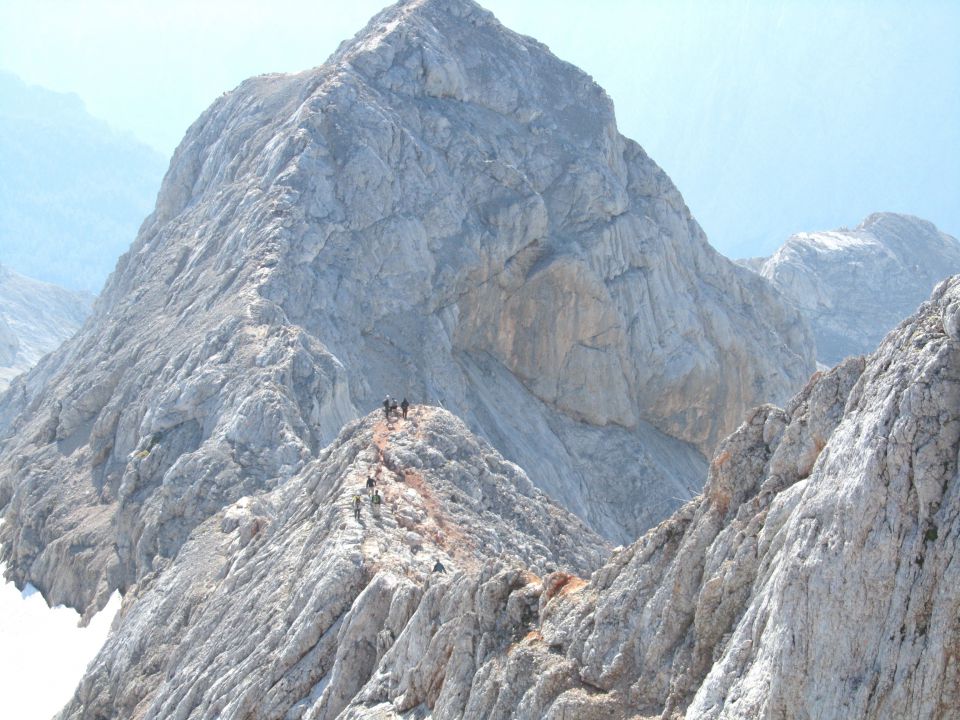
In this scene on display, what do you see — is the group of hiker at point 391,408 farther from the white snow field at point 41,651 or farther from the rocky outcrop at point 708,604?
the white snow field at point 41,651

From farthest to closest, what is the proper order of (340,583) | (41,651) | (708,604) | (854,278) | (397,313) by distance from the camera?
(854,278) < (397,313) < (41,651) < (340,583) < (708,604)

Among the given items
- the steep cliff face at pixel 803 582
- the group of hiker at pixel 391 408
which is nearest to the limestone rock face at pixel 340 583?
the group of hiker at pixel 391 408

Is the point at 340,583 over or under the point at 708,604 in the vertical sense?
under

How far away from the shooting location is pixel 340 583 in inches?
1005

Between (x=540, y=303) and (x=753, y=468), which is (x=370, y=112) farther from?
(x=753, y=468)

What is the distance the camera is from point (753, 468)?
16047mm

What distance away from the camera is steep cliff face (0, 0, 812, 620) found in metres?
52.0

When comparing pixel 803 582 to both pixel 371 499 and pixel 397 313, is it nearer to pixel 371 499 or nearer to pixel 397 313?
pixel 371 499

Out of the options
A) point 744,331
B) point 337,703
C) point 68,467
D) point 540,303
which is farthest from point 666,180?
point 337,703

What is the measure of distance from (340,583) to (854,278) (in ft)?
533

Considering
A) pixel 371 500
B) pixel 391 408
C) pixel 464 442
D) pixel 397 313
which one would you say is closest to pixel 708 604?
pixel 371 500

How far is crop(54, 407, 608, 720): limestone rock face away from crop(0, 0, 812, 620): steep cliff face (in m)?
7.71

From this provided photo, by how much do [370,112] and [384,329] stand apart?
15.8m

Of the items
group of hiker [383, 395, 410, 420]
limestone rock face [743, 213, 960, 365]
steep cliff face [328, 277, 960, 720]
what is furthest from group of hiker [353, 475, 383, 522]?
limestone rock face [743, 213, 960, 365]
